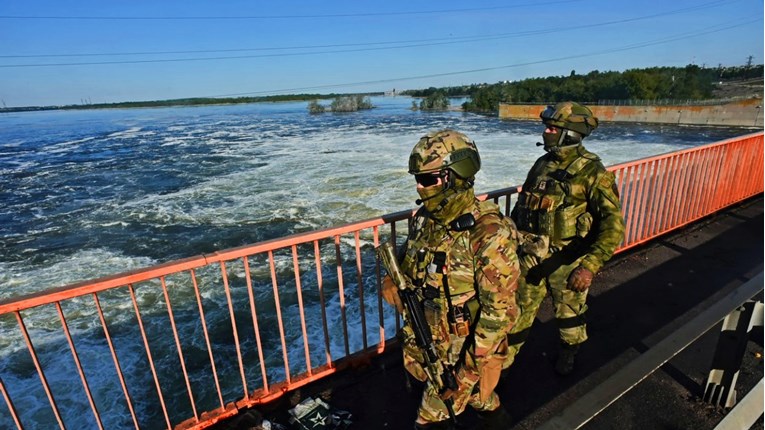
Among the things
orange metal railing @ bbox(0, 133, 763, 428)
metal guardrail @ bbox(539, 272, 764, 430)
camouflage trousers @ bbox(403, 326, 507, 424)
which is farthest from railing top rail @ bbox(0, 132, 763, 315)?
metal guardrail @ bbox(539, 272, 764, 430)

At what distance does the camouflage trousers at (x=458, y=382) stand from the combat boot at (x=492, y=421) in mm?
115

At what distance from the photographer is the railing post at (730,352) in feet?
7.23

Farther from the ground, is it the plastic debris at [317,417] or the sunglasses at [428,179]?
the sunglasses at [428,179]

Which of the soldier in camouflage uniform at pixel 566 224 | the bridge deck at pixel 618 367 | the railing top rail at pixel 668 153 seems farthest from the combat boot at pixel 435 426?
the railing top rail at pixel 668 153

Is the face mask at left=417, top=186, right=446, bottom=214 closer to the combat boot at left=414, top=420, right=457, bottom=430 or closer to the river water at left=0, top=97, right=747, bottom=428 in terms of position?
the combat boot at left=414, top=420, right=457, bottom=430

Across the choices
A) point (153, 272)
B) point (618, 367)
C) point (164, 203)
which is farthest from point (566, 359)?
point (164, 203)

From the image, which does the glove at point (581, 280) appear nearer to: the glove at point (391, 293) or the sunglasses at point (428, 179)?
the glove at point (391, 293)

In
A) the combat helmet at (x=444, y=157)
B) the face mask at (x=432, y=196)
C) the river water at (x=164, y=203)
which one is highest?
the combat helmet at (x=444, y=157)

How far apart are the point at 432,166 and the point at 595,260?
139 cm

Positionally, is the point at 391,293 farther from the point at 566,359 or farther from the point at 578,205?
the point at 566,359

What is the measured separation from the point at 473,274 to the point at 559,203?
1168mm

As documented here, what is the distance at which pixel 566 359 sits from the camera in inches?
121

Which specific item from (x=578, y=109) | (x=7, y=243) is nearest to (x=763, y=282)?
(x=578, y=109)

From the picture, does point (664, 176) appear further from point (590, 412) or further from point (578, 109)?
point (590, 412)
